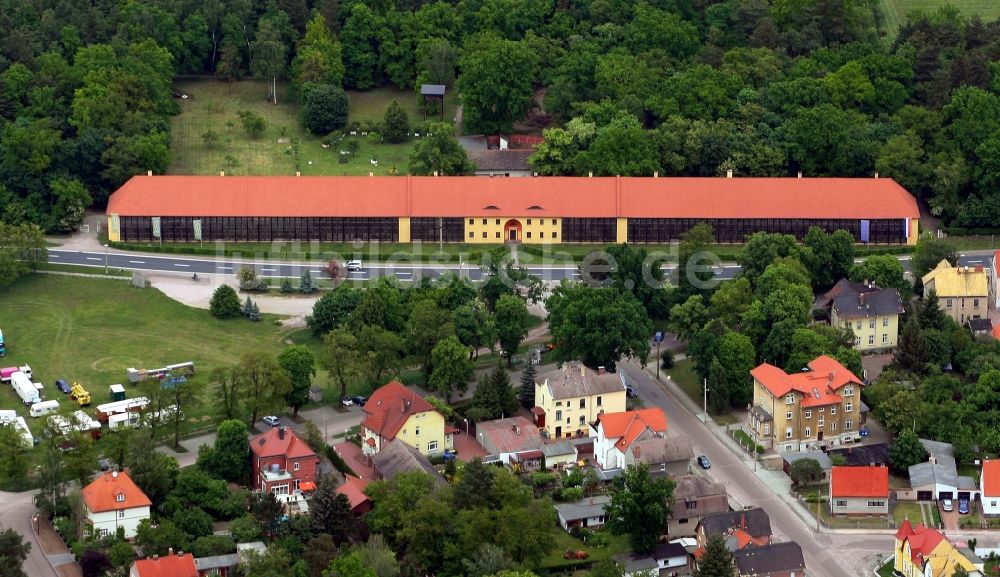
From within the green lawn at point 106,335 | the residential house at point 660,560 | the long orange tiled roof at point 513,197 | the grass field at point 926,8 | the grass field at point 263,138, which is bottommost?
the residential house at point 660,560

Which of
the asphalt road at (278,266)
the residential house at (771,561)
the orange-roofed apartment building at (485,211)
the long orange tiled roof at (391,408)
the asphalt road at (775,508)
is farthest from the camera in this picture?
the orange-roofed apartment building at (485,211)

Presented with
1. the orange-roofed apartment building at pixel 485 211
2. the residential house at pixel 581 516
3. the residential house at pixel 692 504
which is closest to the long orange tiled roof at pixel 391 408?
the residential house at pixel 581 516

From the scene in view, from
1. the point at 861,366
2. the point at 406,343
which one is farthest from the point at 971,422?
the point at 406,343

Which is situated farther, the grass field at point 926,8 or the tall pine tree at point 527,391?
the grass field at point 926,8

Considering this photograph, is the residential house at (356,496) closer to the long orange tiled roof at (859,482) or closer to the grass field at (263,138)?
the long orange tiled roof at (859,482)

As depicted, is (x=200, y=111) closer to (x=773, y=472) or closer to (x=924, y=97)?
(x=924, y=97)

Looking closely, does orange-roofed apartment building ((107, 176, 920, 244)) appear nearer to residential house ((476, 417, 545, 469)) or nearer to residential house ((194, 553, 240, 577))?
residential house ((476, 417, 545, 469))

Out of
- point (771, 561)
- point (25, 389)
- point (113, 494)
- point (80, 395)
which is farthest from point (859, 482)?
point (25, 389)

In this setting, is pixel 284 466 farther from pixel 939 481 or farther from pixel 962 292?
pixel 962 292
